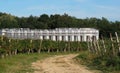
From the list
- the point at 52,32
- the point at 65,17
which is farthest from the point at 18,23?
the point at 52,32

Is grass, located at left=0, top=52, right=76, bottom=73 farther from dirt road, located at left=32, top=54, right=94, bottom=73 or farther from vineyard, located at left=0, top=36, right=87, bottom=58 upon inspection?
vineyard, located at left=0, top=36, right=87, bottom=58

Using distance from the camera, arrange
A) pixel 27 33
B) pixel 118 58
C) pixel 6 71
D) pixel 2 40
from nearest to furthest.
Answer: pixel 6 71, pixel 118 58, pixel 2 40, pixel 27 33

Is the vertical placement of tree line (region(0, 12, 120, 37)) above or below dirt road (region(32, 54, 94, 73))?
above

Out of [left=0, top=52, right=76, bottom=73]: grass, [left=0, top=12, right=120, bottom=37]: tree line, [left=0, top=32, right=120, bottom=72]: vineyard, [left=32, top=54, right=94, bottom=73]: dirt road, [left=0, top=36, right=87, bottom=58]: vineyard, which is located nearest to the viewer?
[left=32, top=54, right=94, bottom=73]: dirt road

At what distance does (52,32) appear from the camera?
120 metres

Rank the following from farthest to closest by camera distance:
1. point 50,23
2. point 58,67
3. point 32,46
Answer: point 50,23 → point 32,46 → point 58,67

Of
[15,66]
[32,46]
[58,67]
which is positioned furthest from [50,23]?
[58,67]

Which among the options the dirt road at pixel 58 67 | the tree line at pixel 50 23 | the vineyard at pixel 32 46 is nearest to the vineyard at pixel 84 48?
the vineyard at pixel 32 46

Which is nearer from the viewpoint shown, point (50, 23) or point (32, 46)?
point (32, 46)

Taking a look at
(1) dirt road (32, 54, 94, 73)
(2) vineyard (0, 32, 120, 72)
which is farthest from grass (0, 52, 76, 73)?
(2) vineyard (0, 32, 120, 72)

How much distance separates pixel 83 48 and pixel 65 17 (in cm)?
6791

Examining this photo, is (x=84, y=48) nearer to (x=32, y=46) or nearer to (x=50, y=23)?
(x=32, y=46)

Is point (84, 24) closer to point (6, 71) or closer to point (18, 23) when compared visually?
point (18, 23)

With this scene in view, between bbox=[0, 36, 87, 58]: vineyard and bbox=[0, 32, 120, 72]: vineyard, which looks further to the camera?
bbox=[0, 36, 87, 58]: vineyard
